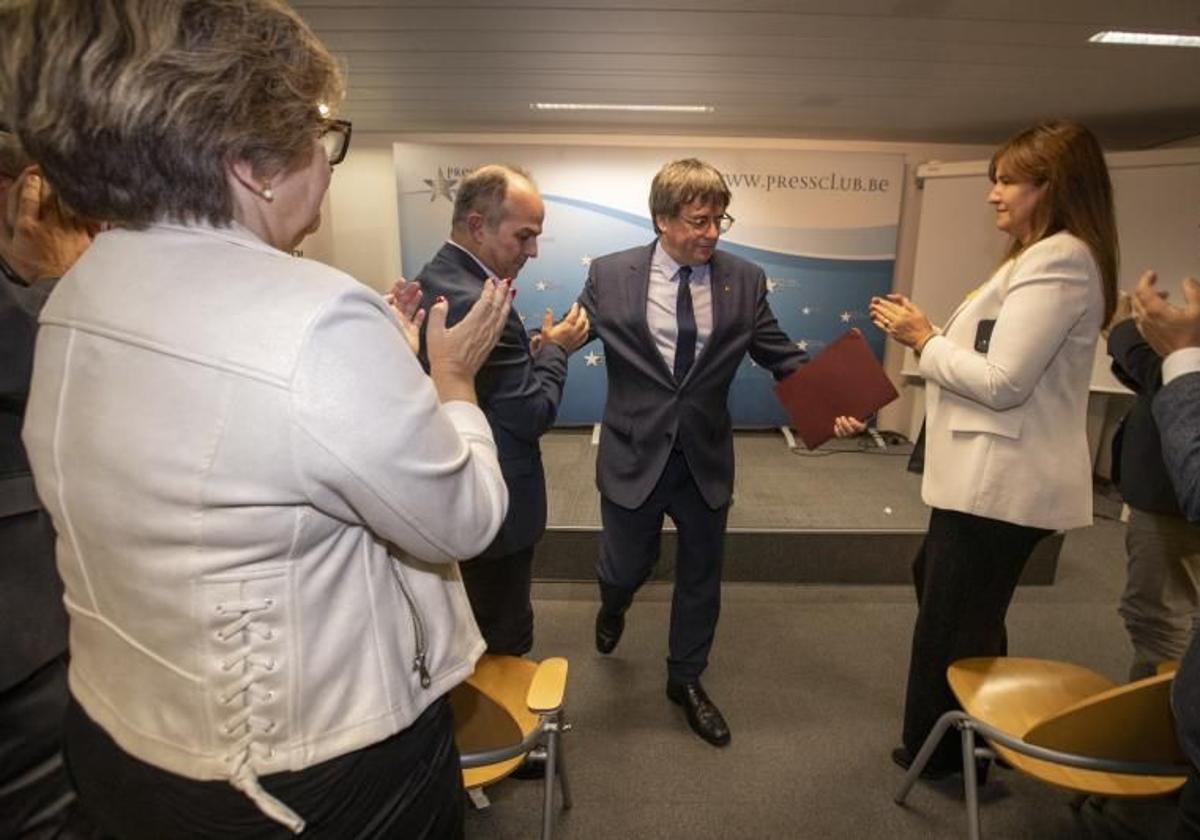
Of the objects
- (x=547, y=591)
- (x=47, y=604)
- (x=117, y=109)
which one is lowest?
(x=547, y=591)

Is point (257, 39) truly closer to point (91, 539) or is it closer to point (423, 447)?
point (423, 447)

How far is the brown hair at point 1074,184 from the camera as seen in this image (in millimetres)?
1379

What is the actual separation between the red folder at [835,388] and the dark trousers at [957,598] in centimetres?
35

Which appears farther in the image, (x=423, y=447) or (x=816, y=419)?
(x=816, y=419)

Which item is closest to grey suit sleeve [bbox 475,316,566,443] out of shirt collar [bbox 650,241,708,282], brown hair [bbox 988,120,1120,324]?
shirt collar [bbox 650,241,708,282]

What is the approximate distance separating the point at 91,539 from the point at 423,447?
341 millimetres

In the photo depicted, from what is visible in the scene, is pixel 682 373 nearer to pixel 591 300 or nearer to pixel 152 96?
pixel 591 300

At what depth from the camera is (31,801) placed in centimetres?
96

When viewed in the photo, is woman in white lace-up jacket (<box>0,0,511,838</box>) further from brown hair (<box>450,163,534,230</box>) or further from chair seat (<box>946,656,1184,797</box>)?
chair seat (<box>946,656,1184,797</box>)

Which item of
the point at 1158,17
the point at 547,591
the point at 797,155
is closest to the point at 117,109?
the point at 547,591

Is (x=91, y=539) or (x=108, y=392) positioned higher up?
(x=108, y=392)

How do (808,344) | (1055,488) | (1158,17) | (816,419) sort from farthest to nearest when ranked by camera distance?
(808,344)
(1158,17)
(816,419)
(1055,488)

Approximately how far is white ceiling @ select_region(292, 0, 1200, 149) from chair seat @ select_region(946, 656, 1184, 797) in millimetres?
2187

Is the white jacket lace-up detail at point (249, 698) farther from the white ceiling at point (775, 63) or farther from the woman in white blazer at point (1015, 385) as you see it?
the white ceiling at point (775, 63)
